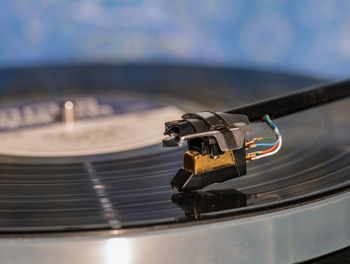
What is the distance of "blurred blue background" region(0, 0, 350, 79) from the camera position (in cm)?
226

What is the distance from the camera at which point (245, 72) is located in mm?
Answer: 1588

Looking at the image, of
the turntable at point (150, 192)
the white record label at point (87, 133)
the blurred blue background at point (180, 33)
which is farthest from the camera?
the blurred blue background at point (180, 33)

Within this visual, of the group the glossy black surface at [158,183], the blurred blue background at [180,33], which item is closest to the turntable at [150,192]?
the glossy black surface at [158,183]

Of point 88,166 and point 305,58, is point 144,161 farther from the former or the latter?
point 305,58

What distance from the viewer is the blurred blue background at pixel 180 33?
2.26 metres

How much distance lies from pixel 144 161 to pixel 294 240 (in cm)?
31

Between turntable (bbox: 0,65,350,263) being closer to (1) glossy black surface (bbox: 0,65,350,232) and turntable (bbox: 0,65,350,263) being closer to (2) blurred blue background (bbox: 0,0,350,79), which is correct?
(1) glossy black surface (bbox: 0,65,350,232)

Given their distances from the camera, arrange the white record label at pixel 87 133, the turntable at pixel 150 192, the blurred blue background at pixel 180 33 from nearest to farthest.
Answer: the turntable at pixel 150 192 < the white record label at pixel 87 133 < the blurred blue background at pixel 180 33

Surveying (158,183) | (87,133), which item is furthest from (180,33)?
(158,183)

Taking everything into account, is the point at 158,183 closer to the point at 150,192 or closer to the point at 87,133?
the point at 150,192

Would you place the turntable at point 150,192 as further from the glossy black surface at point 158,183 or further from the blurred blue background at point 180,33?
the blurred blue background at point 180,33

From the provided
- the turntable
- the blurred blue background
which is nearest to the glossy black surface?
the turntable

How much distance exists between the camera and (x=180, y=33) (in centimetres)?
239

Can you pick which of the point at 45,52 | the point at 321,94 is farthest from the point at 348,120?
the point at 45,52
